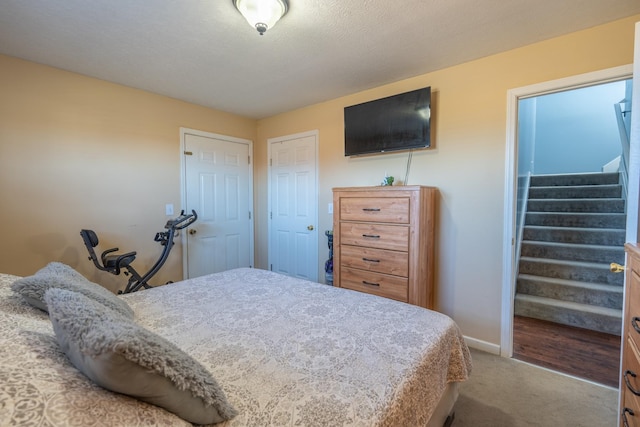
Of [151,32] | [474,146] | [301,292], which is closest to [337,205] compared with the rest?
[301,292]

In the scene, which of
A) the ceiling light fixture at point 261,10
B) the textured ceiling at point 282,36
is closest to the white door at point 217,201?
the textured ceiling at point 282,36

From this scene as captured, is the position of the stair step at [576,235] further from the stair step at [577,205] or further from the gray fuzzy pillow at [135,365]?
the gray fuzzy pillow at [135,365]

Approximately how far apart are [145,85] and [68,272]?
2179 millimetres

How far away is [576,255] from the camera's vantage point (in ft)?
10.4

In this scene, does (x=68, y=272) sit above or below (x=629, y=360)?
above

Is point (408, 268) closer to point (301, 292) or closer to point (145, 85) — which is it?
point (301, 292)

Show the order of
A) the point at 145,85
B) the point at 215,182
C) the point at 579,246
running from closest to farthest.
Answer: the point at 145,85 → the point at 579,246 → the point at 215,182

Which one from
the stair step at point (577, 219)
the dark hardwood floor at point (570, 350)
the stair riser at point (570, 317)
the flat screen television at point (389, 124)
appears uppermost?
the flat screen television at point (389, 124)

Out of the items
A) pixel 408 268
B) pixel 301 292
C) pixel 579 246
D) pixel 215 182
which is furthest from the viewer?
pixel 215 182

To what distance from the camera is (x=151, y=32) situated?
6.30 feet

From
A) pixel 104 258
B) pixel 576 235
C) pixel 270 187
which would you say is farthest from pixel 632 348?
pixel 270 187

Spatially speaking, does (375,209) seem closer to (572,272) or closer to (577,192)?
(572,272)

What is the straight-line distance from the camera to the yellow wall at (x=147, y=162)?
2217 millimetres

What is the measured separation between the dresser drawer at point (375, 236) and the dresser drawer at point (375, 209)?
61 millimetres
